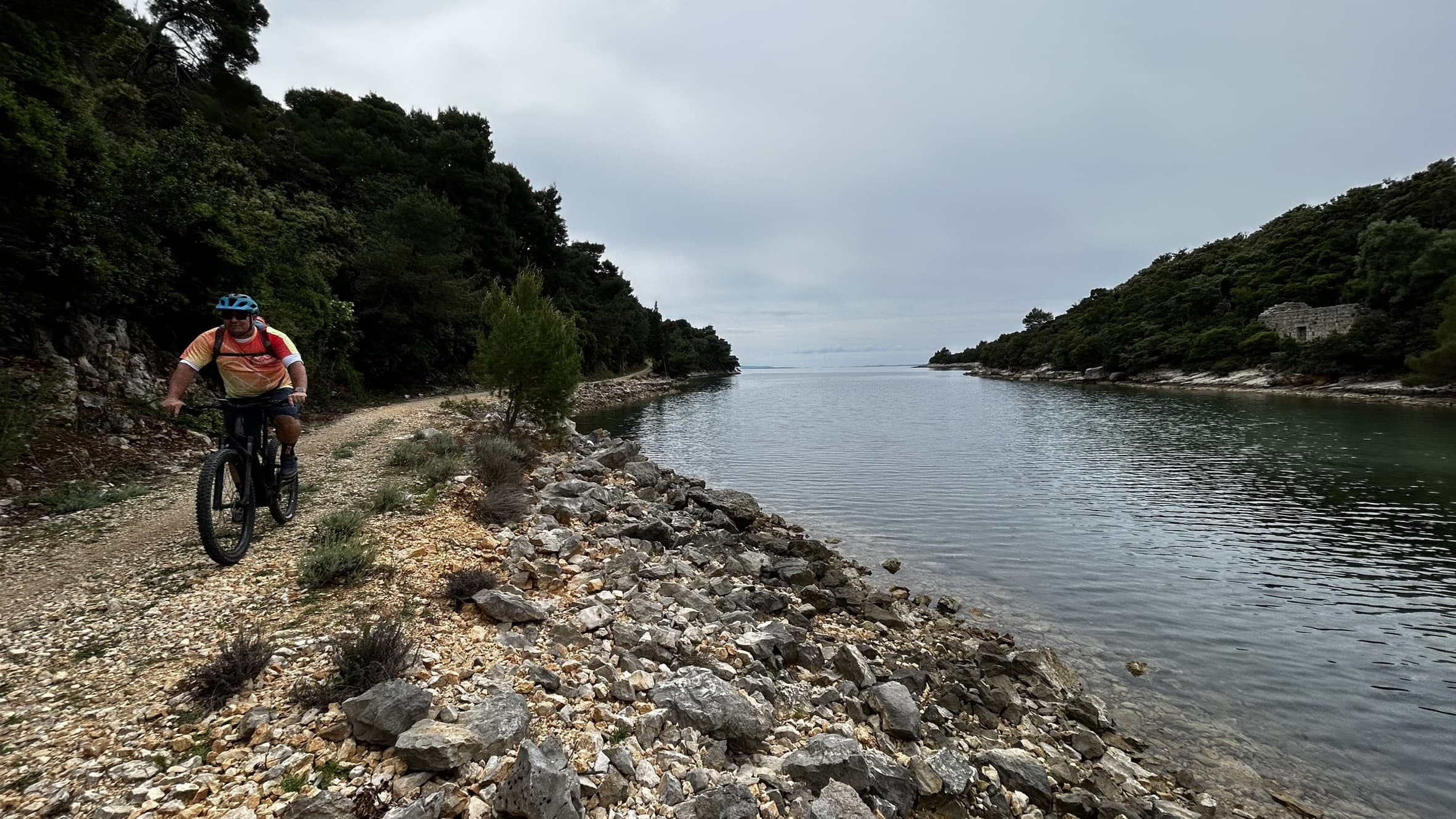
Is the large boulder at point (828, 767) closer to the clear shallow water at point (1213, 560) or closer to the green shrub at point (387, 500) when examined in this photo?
the clear shallow water at point (1213, 560)

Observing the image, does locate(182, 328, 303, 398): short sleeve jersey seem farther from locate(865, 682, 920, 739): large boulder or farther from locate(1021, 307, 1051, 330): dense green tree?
locate(1021, 307, 1051, 330): dense green tree

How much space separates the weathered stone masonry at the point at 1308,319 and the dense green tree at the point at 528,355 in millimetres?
74174

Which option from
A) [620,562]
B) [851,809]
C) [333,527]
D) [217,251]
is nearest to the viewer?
[851,809]

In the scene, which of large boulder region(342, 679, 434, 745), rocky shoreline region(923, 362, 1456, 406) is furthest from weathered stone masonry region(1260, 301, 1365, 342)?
large boulder region(342, 679, 434, 745)

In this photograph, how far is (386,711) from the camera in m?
3.85

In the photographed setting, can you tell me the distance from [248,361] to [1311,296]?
103158 mm

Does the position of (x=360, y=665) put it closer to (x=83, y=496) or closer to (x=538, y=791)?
(x=538, y=791)

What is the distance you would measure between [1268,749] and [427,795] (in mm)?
8961

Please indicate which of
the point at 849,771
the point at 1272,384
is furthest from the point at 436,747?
the point at 1272,384

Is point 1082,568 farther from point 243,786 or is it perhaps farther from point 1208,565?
point 243,786

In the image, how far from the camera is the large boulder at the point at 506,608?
6.06 meters

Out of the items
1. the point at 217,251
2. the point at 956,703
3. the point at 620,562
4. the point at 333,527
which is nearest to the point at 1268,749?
the point at 956,703

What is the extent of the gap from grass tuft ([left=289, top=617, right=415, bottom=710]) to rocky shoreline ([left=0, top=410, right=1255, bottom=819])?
0.11 m

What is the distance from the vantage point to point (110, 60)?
23547 mm
